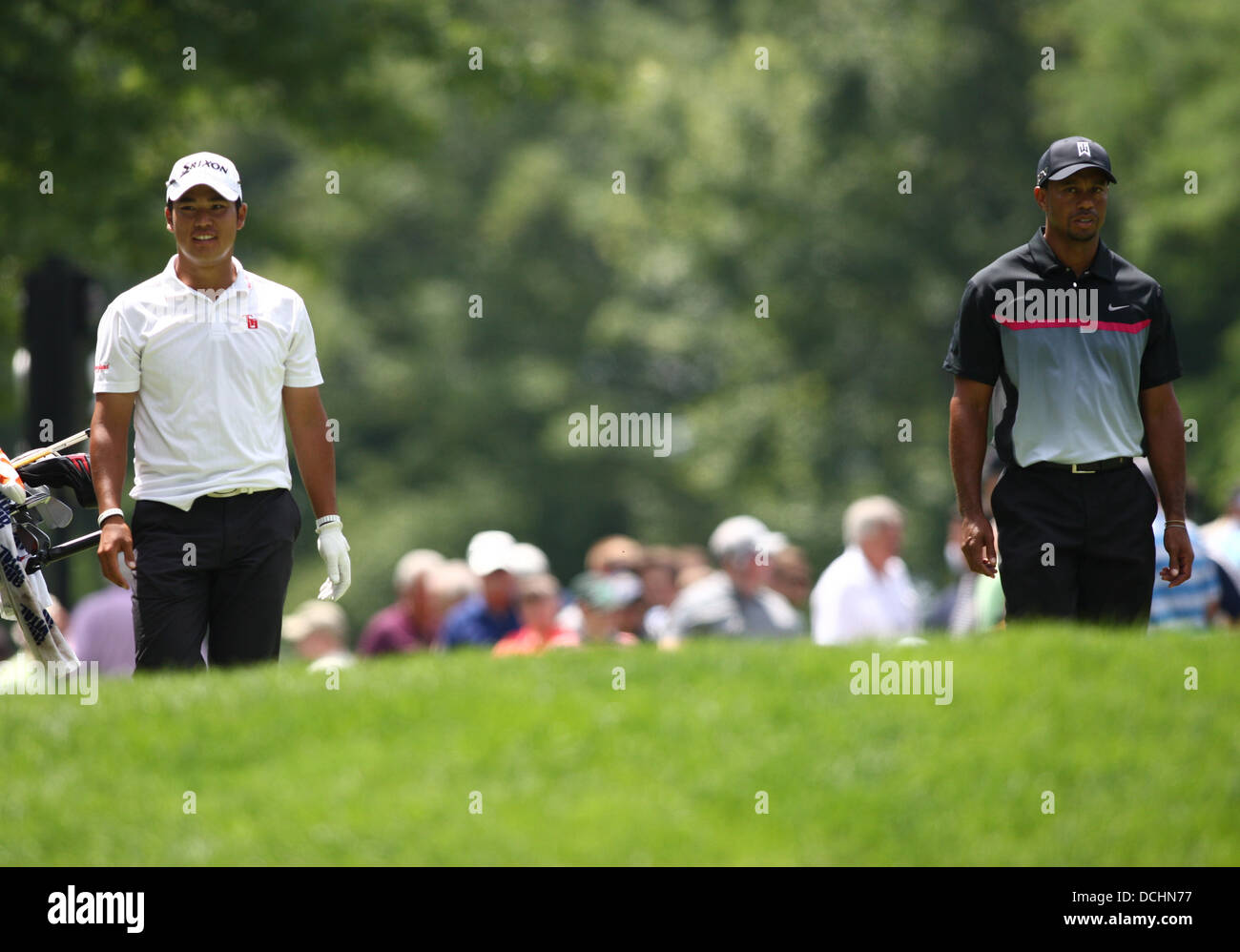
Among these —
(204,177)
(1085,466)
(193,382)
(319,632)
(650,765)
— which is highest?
(204,177)

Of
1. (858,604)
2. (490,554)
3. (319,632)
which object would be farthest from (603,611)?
(319,632)

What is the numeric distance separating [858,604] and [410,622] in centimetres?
321

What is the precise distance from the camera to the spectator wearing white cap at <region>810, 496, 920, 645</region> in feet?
34.9

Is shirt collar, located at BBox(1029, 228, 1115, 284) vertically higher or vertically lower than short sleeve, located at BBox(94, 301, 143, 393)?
higher

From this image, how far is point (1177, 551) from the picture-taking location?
6672 mm

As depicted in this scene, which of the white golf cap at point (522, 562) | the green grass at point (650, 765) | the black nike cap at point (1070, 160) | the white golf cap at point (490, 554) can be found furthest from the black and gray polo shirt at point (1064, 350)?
the white golf cap at point (490, 554)

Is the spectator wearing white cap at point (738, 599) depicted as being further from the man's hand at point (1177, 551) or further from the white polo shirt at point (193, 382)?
the white polo shirt at point (193, 382)

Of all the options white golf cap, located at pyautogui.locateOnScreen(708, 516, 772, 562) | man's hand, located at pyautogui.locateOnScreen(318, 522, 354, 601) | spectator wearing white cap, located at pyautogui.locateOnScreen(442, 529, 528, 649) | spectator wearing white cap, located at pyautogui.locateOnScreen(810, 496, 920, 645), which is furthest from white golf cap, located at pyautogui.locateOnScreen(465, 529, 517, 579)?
man's hand, located at pyautogui.locateOnScreen(318, 522, 354, 601)

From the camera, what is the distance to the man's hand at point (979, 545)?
6496mm

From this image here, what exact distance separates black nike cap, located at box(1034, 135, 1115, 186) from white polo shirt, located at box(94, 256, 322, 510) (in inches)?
111

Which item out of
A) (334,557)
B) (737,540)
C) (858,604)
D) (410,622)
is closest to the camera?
(334,557)

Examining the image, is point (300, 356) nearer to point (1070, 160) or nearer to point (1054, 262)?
point (1054, 262)

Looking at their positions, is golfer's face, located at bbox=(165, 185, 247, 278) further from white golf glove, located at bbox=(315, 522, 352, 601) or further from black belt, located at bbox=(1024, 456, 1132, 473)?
black belt, located at bbox=(1024, 456, 1132, 473)

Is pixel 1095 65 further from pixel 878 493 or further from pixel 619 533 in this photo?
pixel 619 533
